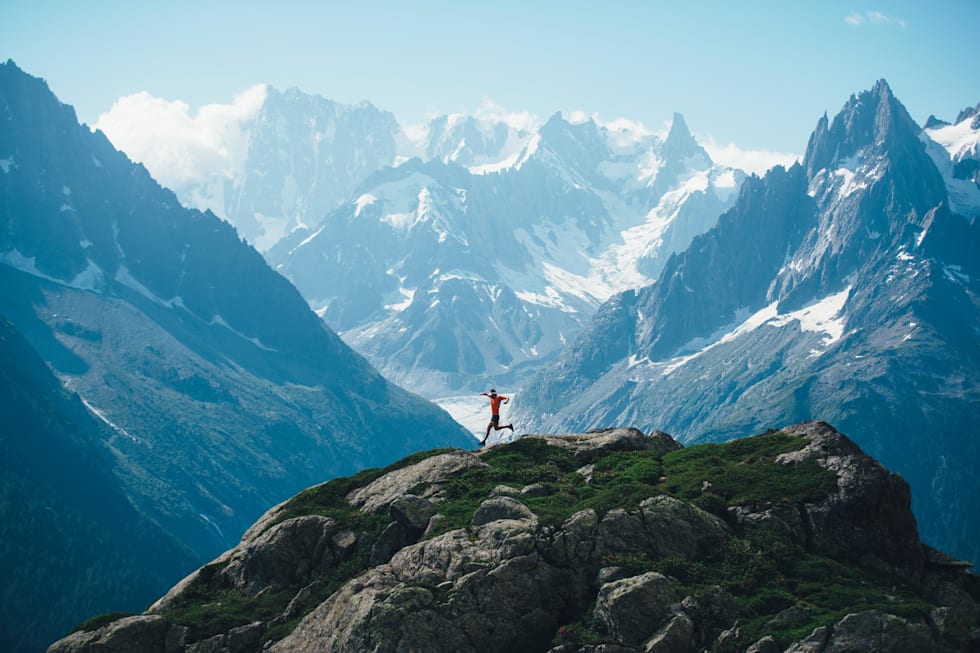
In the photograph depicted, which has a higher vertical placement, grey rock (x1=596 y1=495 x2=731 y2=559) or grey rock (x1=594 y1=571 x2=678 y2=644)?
grey rock (x1=596 y1=495 x2=731 y2=559)

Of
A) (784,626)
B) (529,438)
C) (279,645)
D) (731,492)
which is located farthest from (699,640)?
(529,438)

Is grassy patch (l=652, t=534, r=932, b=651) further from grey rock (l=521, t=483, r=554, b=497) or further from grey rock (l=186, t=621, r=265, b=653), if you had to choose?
grey rock (l=186, t=621, r=265, b=653)

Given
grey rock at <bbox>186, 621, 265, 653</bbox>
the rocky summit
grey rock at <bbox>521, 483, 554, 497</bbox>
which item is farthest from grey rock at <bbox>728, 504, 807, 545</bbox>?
grey rock at <bbox>186, 621, 265, 653</bbox>

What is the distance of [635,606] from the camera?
4969cm

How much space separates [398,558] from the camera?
2211 inches

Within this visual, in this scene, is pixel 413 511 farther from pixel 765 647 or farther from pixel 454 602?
pixel 765 647

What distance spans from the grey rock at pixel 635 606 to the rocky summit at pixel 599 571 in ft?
0.27

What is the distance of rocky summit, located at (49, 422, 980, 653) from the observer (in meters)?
48.9

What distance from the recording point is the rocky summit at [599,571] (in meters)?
48.9

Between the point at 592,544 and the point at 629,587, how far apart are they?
14.9ft

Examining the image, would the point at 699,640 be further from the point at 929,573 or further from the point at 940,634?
the point at 929,573

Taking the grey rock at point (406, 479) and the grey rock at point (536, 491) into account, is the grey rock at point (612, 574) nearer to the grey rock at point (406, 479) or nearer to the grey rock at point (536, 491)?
the grey rock at point (536, 491)

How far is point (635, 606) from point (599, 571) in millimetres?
3843

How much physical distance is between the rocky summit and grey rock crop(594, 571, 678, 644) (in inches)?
3.2
